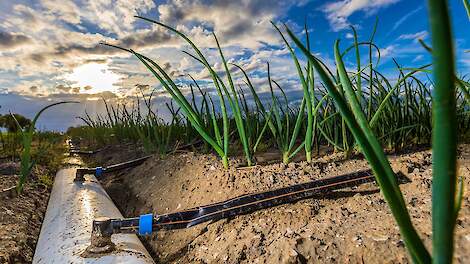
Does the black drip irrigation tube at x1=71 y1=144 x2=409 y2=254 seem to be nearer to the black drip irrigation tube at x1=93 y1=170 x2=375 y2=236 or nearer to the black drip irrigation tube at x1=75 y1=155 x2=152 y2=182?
the black drip irrigation tube at x1=93 y1=170 x2=375 y2=236

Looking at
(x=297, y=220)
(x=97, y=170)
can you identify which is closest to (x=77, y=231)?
(x=297, y=220)

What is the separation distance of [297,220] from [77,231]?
88 cm

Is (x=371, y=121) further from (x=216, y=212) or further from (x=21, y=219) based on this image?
(x=21, y=219)

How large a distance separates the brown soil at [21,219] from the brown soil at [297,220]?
49cm

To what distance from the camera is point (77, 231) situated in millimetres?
1389

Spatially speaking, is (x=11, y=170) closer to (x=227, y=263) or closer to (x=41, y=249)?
(x=41, y=249)

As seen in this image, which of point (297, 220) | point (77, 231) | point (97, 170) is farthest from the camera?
point (97, 170)

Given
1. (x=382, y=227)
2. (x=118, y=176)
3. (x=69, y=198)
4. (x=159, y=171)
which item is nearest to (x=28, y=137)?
(x=69, y=198)

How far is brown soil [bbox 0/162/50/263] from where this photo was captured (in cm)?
137

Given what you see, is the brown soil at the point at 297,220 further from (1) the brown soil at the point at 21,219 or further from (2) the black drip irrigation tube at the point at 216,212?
(1) the brown soil at the point at 21,219

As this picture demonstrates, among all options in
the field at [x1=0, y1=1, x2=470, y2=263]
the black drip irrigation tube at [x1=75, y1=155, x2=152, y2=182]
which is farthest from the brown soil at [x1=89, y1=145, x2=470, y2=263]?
the black drip irrigation tube at [x1=75, y1=155, x2=152, y2=182]

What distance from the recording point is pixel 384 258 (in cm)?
76

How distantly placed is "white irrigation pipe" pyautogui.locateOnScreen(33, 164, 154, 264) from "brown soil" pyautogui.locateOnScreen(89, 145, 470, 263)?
0.18m

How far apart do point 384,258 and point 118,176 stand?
2.47 m
